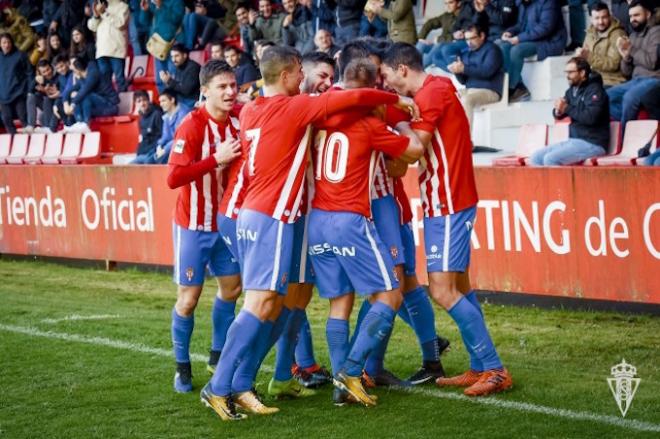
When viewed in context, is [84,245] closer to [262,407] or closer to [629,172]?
[629,172]

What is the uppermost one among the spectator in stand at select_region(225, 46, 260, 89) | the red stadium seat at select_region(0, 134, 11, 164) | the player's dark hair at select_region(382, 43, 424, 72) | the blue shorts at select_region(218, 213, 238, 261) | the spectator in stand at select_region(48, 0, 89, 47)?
the spectator in stand at select_region(48, 0, 89, 47)

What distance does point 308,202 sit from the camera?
23.2 feet

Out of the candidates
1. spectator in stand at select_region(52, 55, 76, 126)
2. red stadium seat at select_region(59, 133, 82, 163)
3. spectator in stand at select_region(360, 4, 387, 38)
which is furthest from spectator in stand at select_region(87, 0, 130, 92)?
spectator in stand at select_region(360, 4, 387, 38)

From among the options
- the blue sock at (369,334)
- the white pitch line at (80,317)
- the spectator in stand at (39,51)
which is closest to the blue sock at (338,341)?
the blue sock at (369,334)

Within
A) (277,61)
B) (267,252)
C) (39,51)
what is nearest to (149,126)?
(39,51)

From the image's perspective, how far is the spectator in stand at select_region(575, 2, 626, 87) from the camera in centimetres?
1354

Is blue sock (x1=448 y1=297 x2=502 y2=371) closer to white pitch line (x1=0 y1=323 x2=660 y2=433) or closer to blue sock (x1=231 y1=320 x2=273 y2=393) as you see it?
white pitch line (x1=0 y1=323 x2=660 y2=433)

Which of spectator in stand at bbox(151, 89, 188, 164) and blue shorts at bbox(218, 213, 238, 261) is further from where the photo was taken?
spectator in stand at bbox(151, 89, 188, 164)

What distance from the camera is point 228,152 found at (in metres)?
Answer: 7.36

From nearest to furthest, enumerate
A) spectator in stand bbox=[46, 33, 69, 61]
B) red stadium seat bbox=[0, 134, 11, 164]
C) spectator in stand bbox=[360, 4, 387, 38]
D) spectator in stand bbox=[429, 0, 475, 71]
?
1. spectator in stand bbox=[429, 0, 475, 71]
2. spectator in stand bbox=[360, 4, 387, 38]
3. red stadium seat bbox=[0, 134, 11, 164]
4. spectator in stand bbox=[46, 33, 69, 61]

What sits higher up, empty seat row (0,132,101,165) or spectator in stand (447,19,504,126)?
spectator in stand (447,19,504,126)

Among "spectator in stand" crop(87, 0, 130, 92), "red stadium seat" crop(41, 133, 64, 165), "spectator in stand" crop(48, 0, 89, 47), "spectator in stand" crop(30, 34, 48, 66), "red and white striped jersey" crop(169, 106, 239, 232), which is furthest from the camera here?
"spectator in stand" crop(30, 34, 48, 66)

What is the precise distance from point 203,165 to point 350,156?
100 centimetres

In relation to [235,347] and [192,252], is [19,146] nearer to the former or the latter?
[192,252]
